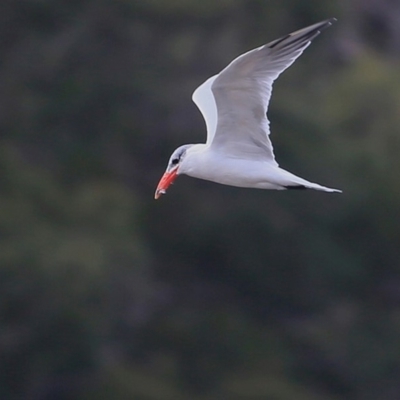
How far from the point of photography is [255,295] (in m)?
17.6

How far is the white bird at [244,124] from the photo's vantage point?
8453 mm

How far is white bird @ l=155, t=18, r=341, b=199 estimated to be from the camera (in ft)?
27.7

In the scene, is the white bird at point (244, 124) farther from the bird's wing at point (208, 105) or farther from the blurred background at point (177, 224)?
the blurred background at point (177, 224)

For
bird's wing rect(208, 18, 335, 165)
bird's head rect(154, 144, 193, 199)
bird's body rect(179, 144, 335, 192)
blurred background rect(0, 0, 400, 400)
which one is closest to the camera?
bird's wing rect(208, 18, 335, 165)

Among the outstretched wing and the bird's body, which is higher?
the outstretched wing

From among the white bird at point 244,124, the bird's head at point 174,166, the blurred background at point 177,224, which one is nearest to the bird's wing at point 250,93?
the white bird at point 244,124

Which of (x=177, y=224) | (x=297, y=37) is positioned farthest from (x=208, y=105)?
(x=177, y=224)

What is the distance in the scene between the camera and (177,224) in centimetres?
1672

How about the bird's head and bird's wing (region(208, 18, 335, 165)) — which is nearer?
bird's wing (region(208, 18, 335, 165))

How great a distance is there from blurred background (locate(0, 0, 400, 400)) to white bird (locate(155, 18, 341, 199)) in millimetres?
5946

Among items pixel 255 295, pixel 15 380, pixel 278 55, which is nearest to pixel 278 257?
pixel 255 295

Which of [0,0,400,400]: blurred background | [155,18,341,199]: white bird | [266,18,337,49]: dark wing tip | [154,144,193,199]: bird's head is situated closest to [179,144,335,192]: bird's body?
[155,18,341,199]: white bird

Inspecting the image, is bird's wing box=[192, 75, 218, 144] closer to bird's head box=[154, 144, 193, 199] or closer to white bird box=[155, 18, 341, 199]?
white bird box=[155, 18, 341, 199]

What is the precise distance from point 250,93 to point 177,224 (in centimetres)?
824
